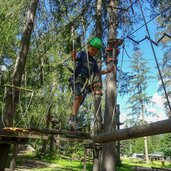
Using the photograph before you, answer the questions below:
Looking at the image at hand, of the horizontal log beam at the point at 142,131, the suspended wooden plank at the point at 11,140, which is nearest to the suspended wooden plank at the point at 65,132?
the suspended wooden plank at the point at 11,140

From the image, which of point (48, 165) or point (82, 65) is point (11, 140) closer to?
point (82, 65)

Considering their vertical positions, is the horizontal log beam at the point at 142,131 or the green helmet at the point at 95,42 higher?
the green helmet at the point at 95,42

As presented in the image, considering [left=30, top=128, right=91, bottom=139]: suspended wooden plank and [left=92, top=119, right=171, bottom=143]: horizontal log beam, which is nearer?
[left=92, top=119, right=171, bottom=143]: horizontal log beam

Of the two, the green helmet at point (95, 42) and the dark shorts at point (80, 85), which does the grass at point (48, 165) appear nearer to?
the dark shorts at point (80, 85)

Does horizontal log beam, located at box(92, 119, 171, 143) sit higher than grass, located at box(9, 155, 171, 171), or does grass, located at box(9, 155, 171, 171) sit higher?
grass, located at box(9, 155, 171, 171)

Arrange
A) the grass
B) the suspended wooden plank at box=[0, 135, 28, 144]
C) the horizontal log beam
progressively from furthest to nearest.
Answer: the grass → the suspended wooden plank at box=[0, 135, 28, 144] → the horizontal log beam

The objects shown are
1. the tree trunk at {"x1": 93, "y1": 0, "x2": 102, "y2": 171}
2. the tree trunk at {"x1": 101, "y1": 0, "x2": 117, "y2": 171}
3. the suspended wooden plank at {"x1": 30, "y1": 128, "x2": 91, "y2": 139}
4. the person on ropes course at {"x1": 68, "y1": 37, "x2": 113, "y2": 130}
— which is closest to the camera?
the suspended wooden plank at {"x1": 30, "y1": 128, "x2": 91, "y2": 139}

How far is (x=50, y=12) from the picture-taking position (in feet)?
29.9

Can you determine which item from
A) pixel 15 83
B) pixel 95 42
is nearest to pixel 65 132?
pixel 95 42

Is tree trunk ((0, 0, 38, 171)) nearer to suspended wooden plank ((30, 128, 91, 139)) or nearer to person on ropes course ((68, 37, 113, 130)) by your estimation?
suspended wooden plank ((30, 128, 91, 139))

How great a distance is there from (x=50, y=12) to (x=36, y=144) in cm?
2251

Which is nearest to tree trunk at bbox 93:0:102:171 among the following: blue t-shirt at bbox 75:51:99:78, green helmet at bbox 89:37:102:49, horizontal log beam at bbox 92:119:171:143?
blue t-shirt at bbox 75:51:99:78

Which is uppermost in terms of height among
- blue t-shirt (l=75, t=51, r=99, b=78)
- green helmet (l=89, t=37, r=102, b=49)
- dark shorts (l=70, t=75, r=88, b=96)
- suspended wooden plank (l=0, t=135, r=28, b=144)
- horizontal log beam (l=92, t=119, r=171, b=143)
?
green helmet (l=89, t=37, r=102, b=49)

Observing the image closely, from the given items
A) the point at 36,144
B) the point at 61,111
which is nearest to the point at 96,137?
the point at 61,111
